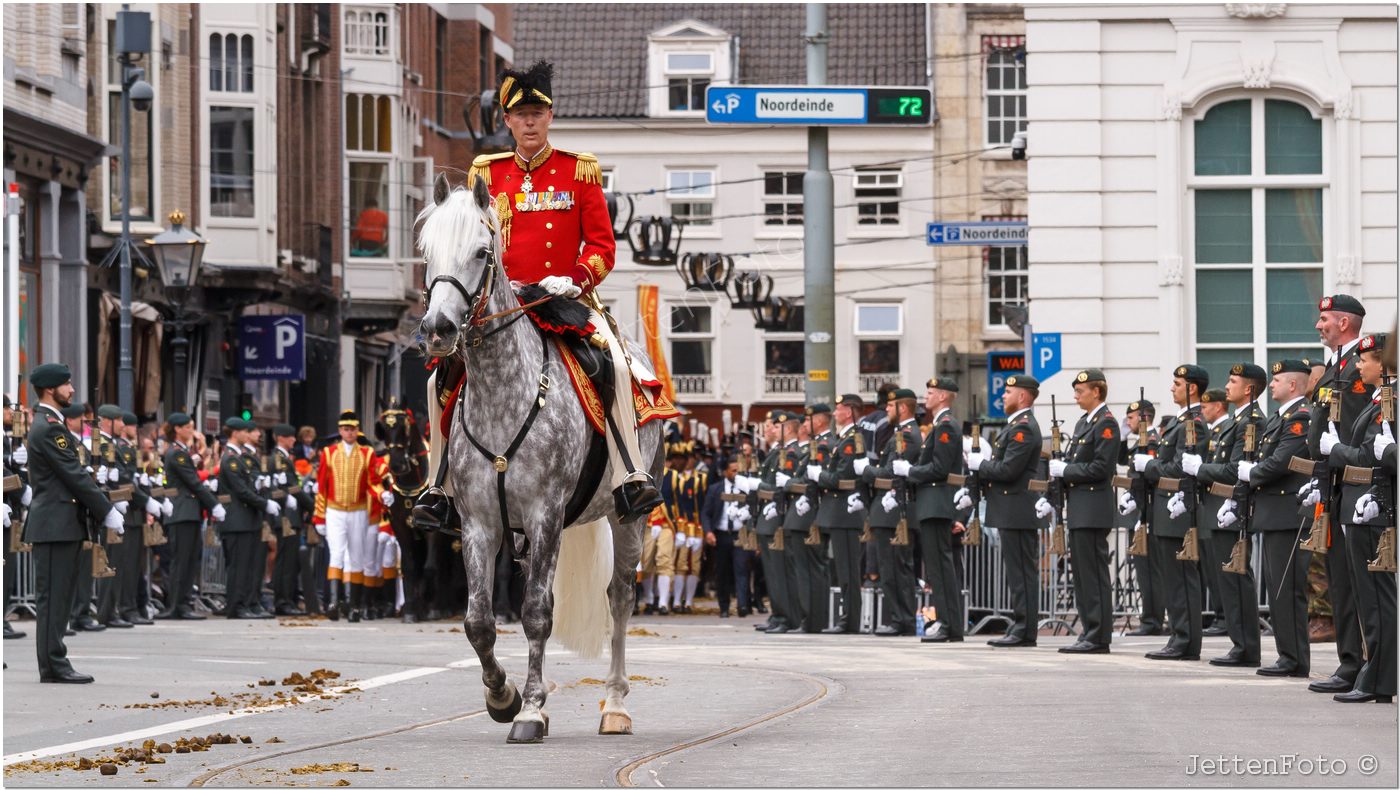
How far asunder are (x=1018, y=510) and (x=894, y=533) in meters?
2.57

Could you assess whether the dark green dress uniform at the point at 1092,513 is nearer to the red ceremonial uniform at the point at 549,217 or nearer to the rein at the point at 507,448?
the red ceremonial uniform at the point at 549,217

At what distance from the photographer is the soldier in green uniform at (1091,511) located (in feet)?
63.9

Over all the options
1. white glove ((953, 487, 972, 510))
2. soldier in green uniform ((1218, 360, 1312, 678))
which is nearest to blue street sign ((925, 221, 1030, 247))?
white glove ((953, 487, 972, 510))

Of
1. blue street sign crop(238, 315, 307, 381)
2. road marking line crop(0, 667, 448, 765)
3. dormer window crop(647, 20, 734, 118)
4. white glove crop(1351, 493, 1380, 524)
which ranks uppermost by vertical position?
dormer window crop(647, 20, 734, 118)

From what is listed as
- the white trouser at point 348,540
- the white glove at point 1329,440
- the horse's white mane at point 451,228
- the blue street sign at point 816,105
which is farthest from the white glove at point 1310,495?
the white trouser at point 348,540

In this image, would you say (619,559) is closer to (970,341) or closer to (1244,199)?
(1244,199)

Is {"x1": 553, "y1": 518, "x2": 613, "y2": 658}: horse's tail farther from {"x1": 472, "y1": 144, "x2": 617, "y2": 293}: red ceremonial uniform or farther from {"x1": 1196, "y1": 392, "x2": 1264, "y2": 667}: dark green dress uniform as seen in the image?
{"x1": 1196, "y1": 392, "x2": 1264, "y2": 667}: dark green dress uniform

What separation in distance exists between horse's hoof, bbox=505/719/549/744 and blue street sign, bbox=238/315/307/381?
→ 33.8 m

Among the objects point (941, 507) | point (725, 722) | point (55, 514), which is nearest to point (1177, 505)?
point (941, 507)

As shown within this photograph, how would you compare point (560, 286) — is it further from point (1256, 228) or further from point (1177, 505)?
point (1256, 228)

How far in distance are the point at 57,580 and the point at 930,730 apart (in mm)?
6741

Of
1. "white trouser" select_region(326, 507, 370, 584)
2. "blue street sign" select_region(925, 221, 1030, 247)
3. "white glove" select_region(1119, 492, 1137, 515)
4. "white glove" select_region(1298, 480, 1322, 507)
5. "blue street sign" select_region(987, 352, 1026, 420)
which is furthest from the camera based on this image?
"blue street sign" select_region(987, 352, 1026, 420)

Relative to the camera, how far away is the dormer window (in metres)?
65.4

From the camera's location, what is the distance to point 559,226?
41.2 ft
